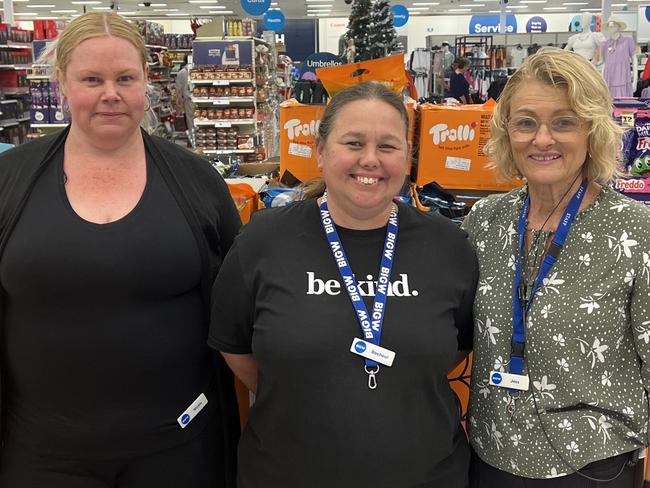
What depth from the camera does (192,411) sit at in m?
1.71

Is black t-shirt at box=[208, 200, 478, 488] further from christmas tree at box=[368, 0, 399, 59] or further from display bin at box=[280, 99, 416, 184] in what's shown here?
christmas tree at box=[368, 0, 399, 59]

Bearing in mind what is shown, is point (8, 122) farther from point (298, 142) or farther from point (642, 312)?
point (642, 312)

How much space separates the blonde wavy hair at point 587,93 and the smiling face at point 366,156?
347mm

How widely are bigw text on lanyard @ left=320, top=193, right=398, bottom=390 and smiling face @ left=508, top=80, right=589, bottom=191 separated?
361 mm

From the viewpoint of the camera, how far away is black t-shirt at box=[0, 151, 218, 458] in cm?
154

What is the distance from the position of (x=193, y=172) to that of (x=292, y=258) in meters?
0.46

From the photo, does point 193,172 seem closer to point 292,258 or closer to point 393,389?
point 292,258

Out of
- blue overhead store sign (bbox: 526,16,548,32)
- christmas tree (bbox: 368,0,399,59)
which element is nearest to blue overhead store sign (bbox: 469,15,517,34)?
blue overhead store sign (bbox: 526,16,548,32)

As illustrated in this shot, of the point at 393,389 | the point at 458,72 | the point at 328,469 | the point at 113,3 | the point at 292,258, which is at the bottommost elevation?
the point at 328,469

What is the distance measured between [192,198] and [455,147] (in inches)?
79.4

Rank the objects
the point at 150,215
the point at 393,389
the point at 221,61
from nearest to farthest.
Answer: the point at 393,389, the point at 150,215, the point at 221,61

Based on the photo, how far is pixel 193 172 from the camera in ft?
5.80

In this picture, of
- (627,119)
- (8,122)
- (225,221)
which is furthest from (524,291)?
(8,122)

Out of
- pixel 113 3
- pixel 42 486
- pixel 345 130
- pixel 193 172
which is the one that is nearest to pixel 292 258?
pixel 345 130
